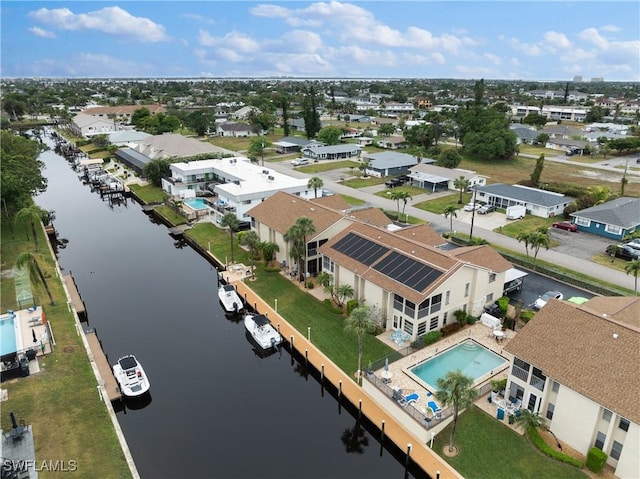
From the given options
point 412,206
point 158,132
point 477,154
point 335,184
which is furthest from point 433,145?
point 158,132

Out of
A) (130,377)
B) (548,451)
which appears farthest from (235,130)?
(548,451)

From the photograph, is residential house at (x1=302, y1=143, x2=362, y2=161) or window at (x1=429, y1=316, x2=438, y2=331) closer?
window at (x1=429, y1=316, x2=438, y2=331)

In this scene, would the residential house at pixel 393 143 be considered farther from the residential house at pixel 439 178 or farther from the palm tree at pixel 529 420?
the palm tree at pixel 529 420

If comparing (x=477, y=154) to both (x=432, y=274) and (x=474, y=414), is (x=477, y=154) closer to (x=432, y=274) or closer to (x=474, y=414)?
(x=432, y=274)

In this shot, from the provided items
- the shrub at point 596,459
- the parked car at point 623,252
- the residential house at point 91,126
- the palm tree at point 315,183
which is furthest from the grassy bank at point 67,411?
the residential house at point 91,126

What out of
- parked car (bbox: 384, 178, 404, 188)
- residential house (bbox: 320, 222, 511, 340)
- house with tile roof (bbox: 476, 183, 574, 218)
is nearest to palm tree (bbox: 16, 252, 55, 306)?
residential house (bbox: 320, 222, 511, 340)

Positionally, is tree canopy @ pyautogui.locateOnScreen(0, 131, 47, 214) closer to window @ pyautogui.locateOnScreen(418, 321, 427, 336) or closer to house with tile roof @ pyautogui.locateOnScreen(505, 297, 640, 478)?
window @ pyautogui.locateOnScreen(418, 321, 427, 336)
